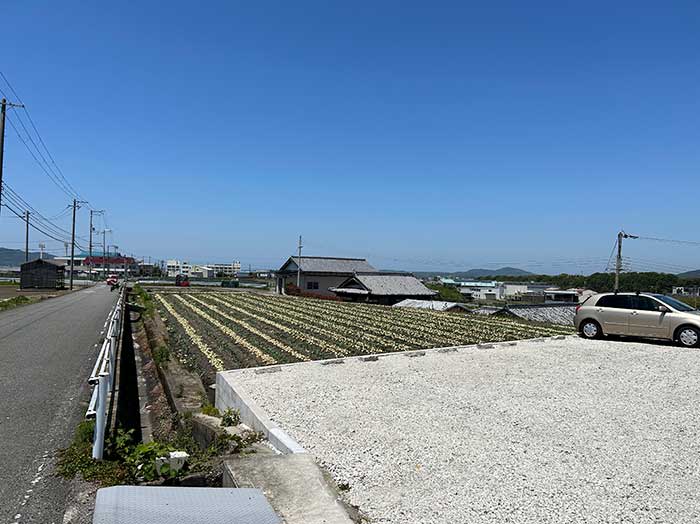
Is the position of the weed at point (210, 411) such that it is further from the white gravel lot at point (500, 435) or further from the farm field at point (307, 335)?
the farm field at point (307, 335)

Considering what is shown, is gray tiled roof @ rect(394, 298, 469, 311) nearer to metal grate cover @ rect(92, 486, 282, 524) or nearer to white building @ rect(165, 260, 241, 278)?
metal grate cover @ rect(92, 486, 282, 524)

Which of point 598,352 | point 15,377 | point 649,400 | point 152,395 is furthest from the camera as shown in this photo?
point 598,352

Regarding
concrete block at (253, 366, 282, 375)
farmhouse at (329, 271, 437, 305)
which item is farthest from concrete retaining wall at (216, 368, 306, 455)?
farmhouse at (329, 271, 437, 305)

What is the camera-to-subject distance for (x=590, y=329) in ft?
42.9

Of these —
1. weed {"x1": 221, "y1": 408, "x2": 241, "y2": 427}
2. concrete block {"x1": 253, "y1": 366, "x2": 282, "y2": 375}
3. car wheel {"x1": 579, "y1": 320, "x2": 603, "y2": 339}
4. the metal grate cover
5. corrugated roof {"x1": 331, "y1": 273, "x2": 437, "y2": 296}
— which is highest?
corrugated roof {"x1": 331, "y1": 273, "x2": 437, "y2": 296}

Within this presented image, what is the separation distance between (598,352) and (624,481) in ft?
24.6

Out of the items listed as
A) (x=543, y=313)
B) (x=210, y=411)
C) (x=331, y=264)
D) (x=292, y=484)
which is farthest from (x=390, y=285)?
(x=292, y=484)

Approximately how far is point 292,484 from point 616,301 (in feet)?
36.7

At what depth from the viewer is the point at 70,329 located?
16.0m

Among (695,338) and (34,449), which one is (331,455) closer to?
(34,449)

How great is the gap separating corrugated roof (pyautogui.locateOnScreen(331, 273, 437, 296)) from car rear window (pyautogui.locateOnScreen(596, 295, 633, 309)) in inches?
1003

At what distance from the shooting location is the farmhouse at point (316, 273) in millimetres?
47594

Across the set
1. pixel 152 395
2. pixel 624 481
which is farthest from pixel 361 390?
pixel 152 395

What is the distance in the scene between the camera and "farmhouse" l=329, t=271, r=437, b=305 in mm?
38250
